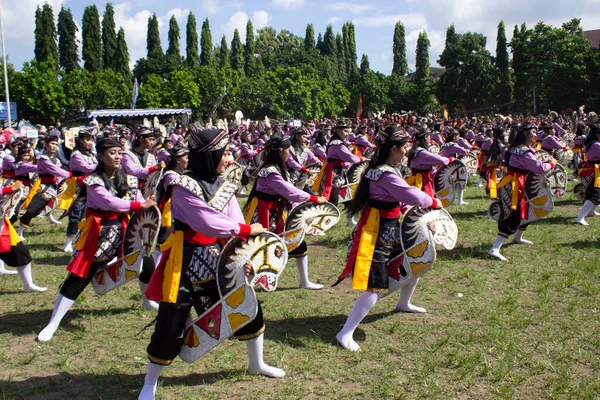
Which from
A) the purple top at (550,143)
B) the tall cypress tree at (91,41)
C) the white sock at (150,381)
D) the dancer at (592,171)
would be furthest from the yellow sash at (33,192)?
the tall cypress tree at (91,41)

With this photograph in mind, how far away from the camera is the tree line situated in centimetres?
3791

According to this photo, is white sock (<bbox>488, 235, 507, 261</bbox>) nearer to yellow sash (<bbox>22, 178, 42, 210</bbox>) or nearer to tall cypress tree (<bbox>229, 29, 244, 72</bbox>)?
yellow sash (<bbox>22, 178, 42, 210</bbox>)

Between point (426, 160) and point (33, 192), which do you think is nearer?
point (426, 160)

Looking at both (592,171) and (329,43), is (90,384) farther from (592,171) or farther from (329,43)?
(329,43)

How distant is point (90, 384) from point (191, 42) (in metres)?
59.4

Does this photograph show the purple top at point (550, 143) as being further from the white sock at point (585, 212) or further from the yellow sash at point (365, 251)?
the yellow sash at point (365, 251)

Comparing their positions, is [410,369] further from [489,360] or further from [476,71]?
[476,71]

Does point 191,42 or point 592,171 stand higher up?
point 191,42

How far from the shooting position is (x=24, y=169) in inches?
343

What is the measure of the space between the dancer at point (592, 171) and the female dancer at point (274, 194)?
19.5 feet

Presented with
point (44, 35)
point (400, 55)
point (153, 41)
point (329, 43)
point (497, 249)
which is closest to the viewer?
point (497, 249)

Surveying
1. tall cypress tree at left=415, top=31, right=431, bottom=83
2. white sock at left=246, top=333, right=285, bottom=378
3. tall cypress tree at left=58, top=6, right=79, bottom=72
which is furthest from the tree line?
→ white sock at left=246, top=333, right=285, bottom=378

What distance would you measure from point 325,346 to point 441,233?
1.42 metres

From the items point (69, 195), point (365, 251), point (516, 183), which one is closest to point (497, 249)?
point (516, 183)
